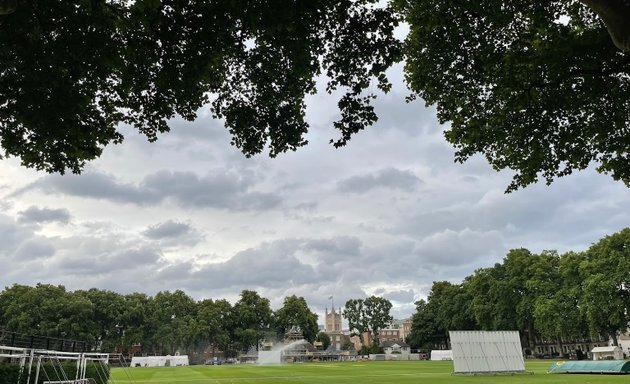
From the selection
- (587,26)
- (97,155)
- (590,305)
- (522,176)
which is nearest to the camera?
(97,155)

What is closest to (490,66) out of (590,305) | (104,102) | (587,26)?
(587,26)

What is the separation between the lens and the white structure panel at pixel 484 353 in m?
39.0

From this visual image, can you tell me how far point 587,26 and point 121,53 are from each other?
45.4ft

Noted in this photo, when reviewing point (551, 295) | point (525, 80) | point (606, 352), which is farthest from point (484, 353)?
point (551, 295)

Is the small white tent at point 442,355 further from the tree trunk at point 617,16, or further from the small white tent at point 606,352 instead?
the tree trunk at point 617,16

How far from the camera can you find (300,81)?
479 inches

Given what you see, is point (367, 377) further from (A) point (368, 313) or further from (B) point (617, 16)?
(A) point (368, 313)

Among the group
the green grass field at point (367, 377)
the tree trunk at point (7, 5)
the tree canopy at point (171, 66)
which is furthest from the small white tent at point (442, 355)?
the tree trunk at point (7, 5)

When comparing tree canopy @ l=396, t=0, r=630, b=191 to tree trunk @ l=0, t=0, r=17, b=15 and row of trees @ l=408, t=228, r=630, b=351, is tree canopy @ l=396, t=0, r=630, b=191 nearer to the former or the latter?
tree trunk @ l=0, t=0, r=17, b=15

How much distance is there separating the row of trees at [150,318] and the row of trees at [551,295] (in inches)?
1591

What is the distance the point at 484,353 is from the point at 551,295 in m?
35.8

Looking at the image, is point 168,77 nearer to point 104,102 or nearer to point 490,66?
point 104,102

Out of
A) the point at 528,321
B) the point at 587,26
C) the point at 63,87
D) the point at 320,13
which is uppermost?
the point at 587,26

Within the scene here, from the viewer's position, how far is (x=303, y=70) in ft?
35.7
